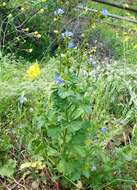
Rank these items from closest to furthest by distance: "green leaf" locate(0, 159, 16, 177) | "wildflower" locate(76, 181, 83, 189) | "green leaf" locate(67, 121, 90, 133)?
"green leaf" locate(67, 121, 90, 133) < "wildflower" locate(76, 181, 83, 189) < "green leaf" locate(0, 159, 16, 177)

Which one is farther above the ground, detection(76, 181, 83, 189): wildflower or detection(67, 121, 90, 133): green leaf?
detection(67, 121, 90, 133): green leaf

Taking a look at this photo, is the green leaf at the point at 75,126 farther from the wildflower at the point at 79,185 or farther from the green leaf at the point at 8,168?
the green leaf at the point at 8,168

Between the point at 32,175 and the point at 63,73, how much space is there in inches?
29.5

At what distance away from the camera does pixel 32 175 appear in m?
3.57

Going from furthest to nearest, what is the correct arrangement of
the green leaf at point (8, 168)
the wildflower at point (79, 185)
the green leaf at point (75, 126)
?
the green leaf at point (8, 168) < the wildflower at point (79, 185) < the green leaf at point (75, 126)

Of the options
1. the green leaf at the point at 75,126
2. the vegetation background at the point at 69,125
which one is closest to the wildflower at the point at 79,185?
the vegetation background at the point at 69,125

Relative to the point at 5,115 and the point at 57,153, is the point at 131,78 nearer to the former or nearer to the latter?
the point at 5,115

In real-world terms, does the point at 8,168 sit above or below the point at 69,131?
below

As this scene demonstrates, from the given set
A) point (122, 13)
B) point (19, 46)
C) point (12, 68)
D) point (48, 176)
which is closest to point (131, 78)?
point (12, 68)

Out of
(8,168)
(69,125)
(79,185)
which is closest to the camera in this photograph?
(69,125)

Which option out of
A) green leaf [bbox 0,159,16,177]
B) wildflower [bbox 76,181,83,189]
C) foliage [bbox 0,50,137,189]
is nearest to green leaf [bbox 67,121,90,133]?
foliage [bbox 0,50,137,189]

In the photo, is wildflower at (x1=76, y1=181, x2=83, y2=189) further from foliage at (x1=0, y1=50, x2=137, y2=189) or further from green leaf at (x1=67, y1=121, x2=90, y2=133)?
green leaf at (x1=67, y1=121, x2=90, y2=133)

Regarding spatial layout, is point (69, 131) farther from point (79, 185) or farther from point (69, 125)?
point (79, 185)

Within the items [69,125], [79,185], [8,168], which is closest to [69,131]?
[69,125]
